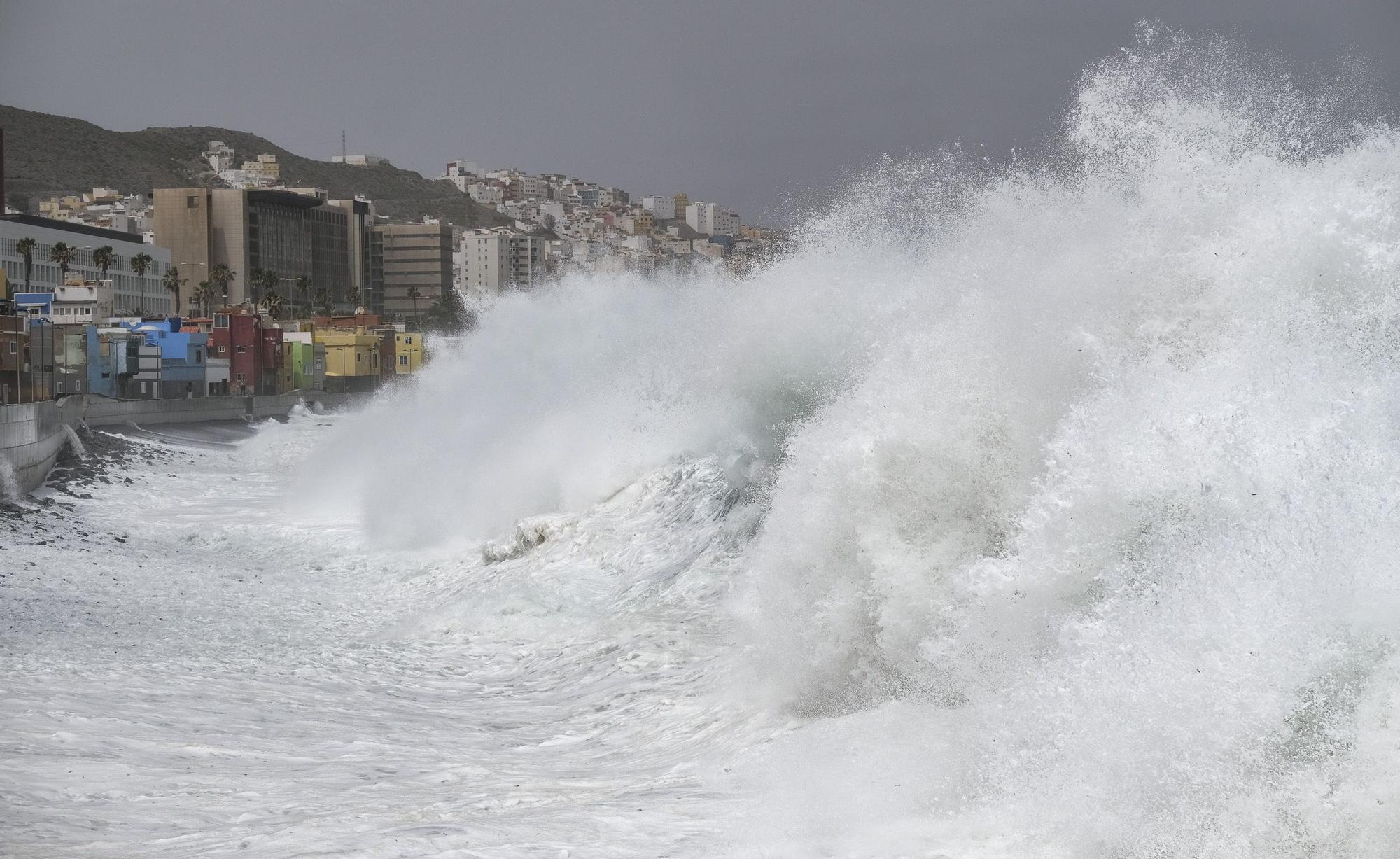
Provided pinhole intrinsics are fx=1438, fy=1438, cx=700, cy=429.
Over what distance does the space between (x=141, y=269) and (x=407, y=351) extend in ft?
97.0

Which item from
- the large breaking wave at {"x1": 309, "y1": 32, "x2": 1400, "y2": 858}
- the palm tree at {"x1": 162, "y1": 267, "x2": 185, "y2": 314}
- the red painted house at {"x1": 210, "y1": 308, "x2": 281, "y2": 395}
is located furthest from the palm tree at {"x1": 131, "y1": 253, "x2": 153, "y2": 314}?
the large breaking wave at {"x1": 309, "y1": 32, "x2": 1400, "y2": 858}

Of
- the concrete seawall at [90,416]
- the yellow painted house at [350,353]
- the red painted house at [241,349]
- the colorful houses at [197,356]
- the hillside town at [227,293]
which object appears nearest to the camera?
the concrete seawall at [90,416]

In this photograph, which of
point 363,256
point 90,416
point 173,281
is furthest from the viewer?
point 363,256

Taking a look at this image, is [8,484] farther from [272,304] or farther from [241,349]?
[272,304]

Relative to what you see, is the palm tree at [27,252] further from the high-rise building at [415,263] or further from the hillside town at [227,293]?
the high-rise building at [415,263]

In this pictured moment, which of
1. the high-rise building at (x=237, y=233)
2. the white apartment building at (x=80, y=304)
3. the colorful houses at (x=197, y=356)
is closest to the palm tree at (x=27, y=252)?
the white apartment building at (x=80, y=304)

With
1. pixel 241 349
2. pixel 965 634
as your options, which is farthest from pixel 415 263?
pixel 965 634

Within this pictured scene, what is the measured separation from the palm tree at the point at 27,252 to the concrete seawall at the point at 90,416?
33129 millimetres

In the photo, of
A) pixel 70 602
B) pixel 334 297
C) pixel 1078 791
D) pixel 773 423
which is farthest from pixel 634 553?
pixel 334 297

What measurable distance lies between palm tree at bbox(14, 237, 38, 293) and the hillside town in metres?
0.15

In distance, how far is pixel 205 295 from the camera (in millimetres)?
121125

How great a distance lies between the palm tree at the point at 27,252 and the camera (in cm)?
10075

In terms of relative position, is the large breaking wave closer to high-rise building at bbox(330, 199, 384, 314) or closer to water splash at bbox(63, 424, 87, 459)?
water splash at bbox(63, 424, 87, 459)

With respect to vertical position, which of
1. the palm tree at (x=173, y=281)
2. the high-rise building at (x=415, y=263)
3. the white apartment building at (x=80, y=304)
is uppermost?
the high-rise building at (x=415, y=263)
